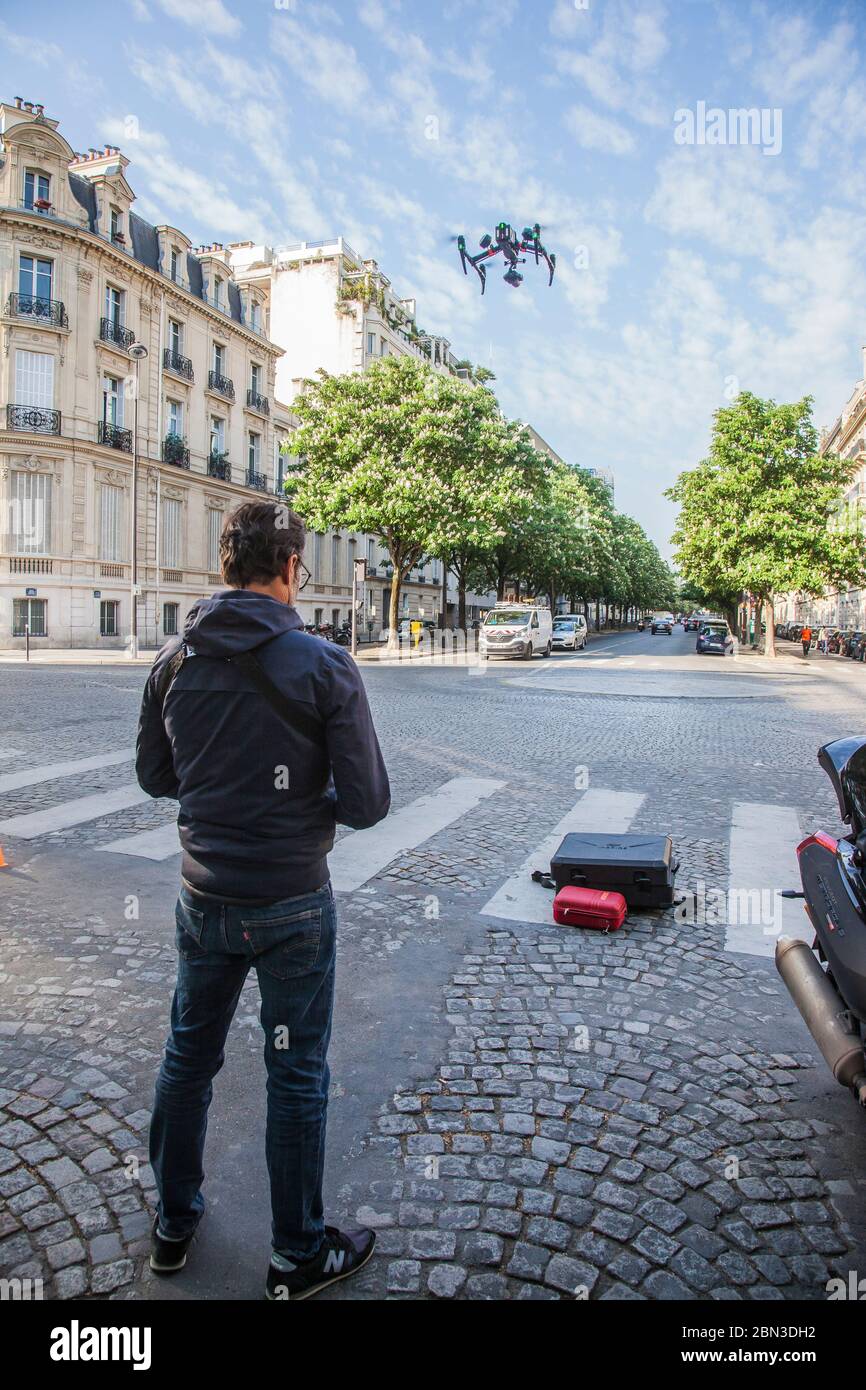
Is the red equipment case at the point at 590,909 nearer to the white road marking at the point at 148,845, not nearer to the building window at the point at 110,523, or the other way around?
the white road marking at the point at 148,845

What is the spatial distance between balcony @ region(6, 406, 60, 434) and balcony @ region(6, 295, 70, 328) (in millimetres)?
3012

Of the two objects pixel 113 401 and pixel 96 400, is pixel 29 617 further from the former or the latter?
pixel 113 401

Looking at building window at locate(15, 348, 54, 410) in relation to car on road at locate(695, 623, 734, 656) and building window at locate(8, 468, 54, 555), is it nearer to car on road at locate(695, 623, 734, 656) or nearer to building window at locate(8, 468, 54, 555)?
building window at locate(8, 468, 54, 555)

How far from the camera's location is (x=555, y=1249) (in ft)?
7.56

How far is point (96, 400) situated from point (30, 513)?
515cm

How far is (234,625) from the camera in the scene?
2.12 metres

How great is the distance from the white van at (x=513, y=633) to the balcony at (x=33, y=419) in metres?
16.6

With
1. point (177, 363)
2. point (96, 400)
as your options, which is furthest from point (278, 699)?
point (177, 363)

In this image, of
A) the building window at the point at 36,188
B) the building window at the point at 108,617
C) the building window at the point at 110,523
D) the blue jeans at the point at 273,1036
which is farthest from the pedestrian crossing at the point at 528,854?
the building window at the point at 36,188

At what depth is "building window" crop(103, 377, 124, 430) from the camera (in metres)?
32.3

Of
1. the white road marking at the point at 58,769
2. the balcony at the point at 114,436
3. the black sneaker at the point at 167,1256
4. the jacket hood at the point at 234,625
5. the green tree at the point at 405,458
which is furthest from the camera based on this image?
the balcony at the point at 114,436

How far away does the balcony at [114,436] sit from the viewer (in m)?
31.8
